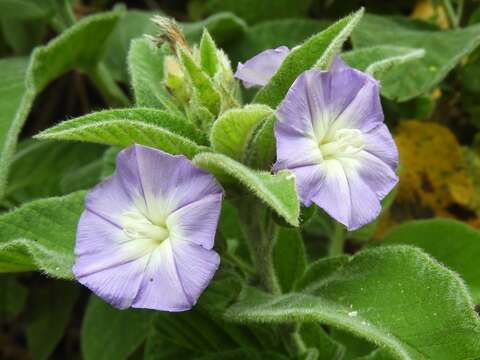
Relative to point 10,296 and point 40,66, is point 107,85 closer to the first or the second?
point 40,66

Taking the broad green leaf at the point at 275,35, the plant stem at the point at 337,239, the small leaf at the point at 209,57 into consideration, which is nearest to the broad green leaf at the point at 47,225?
the small leaf at the point at 209,57

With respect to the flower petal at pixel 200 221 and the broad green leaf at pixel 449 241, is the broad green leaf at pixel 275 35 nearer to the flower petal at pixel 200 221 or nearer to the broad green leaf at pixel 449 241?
the broad green leaf at pixel 449 241

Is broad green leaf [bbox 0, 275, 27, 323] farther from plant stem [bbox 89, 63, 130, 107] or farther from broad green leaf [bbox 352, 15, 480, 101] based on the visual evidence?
broad green leaf [bbox 352, 15, 480, 101]

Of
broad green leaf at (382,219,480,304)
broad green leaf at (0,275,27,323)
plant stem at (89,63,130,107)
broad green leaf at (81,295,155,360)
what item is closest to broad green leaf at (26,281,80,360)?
broad green leaf at (0,275,27,323)

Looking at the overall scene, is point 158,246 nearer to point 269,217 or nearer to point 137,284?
point 137,284

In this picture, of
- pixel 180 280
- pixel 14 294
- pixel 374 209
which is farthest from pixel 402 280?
pixel 14 294

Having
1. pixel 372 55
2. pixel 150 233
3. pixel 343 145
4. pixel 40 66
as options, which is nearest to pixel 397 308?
pixel 343 145
